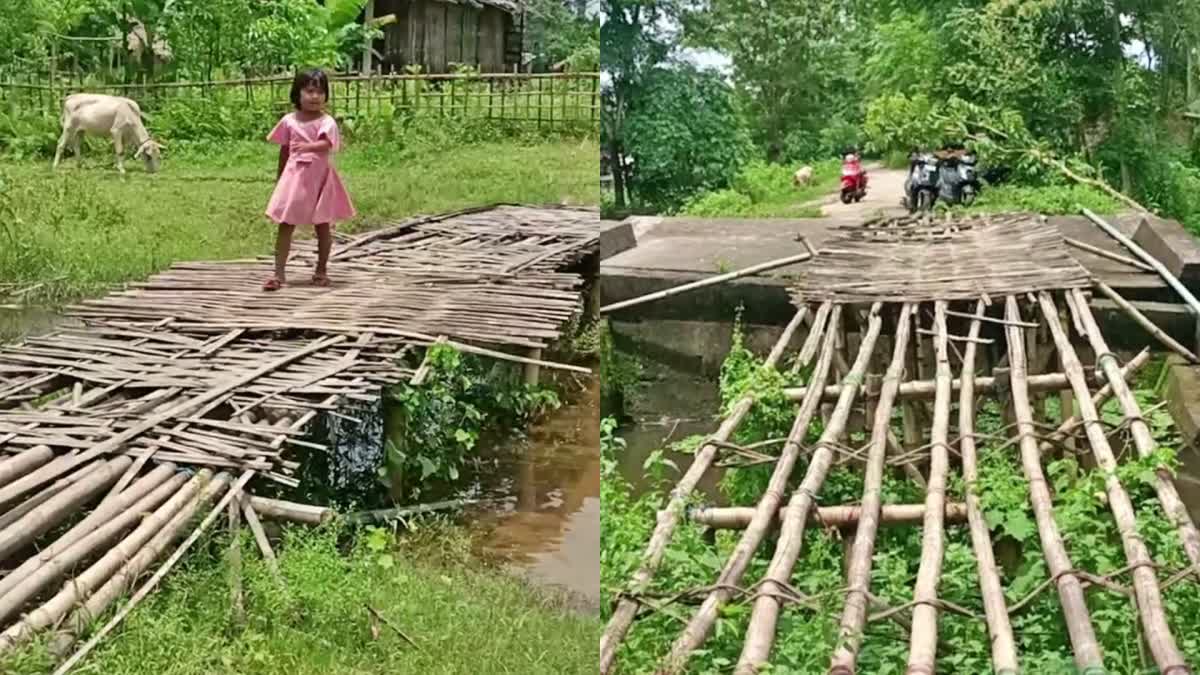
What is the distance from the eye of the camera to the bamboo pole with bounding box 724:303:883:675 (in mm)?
720

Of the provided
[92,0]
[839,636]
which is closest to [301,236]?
[92,0]

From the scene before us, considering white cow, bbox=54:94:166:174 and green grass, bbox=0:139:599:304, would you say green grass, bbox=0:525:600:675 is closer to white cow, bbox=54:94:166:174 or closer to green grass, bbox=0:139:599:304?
green grass, bbox=0:139:599:304

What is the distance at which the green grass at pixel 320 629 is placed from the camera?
1066mm

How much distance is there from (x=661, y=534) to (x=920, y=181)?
0.40 metres

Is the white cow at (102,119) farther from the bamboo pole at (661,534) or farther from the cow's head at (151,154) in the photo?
the bamboo pole at (661,534)

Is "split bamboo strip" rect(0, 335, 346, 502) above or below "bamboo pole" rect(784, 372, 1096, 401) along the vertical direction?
below

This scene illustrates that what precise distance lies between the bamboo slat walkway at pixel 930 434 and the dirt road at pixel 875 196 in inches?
2.9

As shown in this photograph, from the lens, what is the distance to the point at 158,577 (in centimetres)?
117

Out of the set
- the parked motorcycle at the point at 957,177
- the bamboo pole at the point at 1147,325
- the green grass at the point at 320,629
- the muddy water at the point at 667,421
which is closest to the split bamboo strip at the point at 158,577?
the green grass at the point at 320,629

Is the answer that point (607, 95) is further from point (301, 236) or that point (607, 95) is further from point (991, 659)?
point (301, 236)

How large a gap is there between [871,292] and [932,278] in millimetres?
102

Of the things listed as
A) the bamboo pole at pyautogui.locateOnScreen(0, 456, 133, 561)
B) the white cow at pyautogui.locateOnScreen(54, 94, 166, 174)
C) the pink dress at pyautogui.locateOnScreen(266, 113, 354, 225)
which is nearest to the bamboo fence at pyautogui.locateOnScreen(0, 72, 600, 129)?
the white cow at pyautogui.locateOnScreen(54, 94, 166, 174)

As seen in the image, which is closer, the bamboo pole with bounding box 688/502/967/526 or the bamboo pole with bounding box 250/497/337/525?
the bamboo pole with bounding box 688/502/967/526

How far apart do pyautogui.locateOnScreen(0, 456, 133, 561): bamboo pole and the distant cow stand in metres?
0.76
